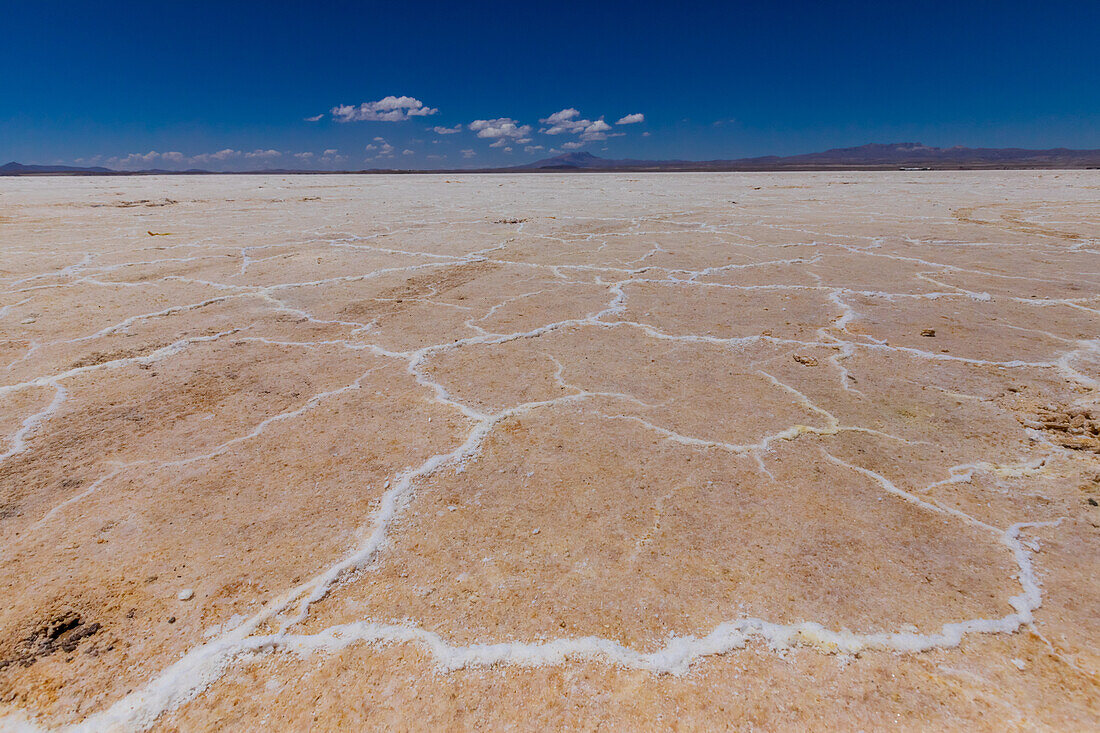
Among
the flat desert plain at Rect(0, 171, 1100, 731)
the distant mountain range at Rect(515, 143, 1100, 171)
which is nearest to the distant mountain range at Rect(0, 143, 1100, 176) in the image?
the distant mountain range at Rect(515, 143, 1100, 171)

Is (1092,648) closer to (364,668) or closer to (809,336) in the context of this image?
(364,668)

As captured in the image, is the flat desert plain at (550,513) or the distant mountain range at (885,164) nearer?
the flat desert plain at (550,513)

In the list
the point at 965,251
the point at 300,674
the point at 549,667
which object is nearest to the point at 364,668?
the point at 300,674

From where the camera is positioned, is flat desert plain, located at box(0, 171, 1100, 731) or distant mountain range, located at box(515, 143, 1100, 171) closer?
flat desert plain, located at box(0, 171, 1100, 731)

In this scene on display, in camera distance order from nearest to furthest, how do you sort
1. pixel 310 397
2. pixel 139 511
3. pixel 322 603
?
1. pixel 322 603
2. pixel 139 511
3. pixel 310 397

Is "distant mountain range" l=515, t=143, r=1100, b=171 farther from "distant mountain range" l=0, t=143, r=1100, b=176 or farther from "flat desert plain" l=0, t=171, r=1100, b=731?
"flat desert plain" l=0, t=171, r=1100, b=731

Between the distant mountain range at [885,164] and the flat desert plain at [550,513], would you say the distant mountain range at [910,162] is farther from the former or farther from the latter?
the flat desert plain at [550,513]

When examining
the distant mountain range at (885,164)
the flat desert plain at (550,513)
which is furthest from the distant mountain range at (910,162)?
the flat desert plain at (550,513)

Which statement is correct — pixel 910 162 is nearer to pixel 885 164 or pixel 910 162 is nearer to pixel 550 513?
pixel 885 164

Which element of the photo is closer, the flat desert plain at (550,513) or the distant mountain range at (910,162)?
the flat desert plain at (550,513)
